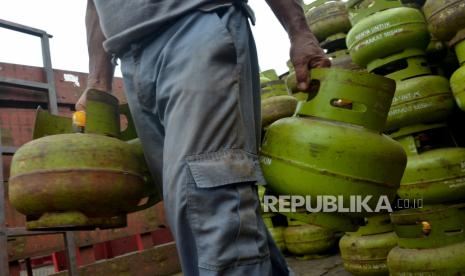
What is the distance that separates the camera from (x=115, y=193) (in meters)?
1.17

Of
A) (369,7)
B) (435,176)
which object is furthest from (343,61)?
(435,176)

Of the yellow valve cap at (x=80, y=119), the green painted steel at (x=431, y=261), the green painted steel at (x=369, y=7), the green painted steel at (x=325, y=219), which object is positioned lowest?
the green painted steel at (x=431, y=261)

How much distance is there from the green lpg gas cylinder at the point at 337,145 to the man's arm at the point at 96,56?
0.65 m

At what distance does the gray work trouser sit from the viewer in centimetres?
89

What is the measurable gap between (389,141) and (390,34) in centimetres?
128

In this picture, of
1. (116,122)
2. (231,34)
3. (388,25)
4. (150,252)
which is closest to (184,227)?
(231,34)

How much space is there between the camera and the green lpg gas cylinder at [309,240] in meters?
3.38

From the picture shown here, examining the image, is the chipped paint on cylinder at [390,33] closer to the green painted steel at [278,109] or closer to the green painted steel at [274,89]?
the green painted steel at [278,109]

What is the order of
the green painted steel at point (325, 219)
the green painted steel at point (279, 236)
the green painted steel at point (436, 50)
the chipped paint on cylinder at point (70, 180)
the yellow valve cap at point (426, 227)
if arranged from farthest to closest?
1. the green painted steel at point (279, 236)
2. the green painted steel at point (436, 50)
3. the yellow valve cap at point (426, 227)
4. the green painted steel at point (325, 219)
5. the chipped paint on cylinder at point (70, 180)

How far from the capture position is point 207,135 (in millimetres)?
943

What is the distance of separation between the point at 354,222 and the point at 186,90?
2.15 feet

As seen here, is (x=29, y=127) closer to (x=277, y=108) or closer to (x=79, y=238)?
(x=79, y=238)

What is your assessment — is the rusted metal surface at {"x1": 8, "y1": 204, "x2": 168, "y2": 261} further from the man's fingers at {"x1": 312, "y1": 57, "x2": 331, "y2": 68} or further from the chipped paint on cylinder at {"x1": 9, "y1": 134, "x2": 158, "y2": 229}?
the man's fingers at {"x1": 312, "y1": 57, "x2": 331, "y2": 68}

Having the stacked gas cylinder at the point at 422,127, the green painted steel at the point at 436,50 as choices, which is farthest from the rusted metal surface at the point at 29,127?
the green painted steel at the point at 436,50
